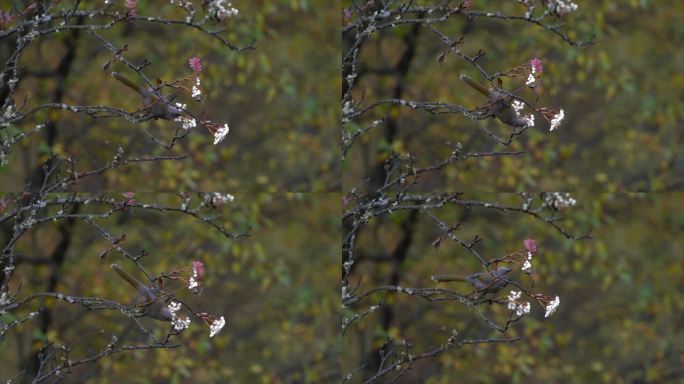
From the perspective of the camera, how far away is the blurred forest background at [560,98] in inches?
213

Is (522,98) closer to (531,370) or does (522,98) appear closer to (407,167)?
(407,167)

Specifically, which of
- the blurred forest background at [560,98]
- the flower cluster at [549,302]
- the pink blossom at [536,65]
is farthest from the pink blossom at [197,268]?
the pink blossom at [536,65]

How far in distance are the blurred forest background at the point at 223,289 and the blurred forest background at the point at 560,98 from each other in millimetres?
475

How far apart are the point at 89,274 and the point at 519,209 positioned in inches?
81.7

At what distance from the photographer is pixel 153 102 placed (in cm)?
510

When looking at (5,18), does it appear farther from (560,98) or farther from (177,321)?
(560,98)

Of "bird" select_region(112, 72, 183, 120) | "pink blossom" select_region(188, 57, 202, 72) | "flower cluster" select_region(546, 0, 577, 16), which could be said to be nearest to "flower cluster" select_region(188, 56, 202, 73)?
"pink blossom" select_region(188, 57, 202, 72)

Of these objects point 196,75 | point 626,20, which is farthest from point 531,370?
point 196,75

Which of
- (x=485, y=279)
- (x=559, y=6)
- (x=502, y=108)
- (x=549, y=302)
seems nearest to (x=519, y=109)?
(x=502, y=108)

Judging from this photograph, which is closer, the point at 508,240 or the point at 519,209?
the point at 519,209

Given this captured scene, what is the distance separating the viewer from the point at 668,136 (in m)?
5.88

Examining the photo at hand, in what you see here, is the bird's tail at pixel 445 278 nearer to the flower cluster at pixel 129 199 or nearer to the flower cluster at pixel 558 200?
the flower cluster at pixel 558 200

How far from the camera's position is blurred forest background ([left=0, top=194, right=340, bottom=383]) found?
17.7 feet

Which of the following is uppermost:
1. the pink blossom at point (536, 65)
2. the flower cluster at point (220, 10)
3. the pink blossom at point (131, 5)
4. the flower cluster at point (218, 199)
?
the pink blossom at point (131, 5)
